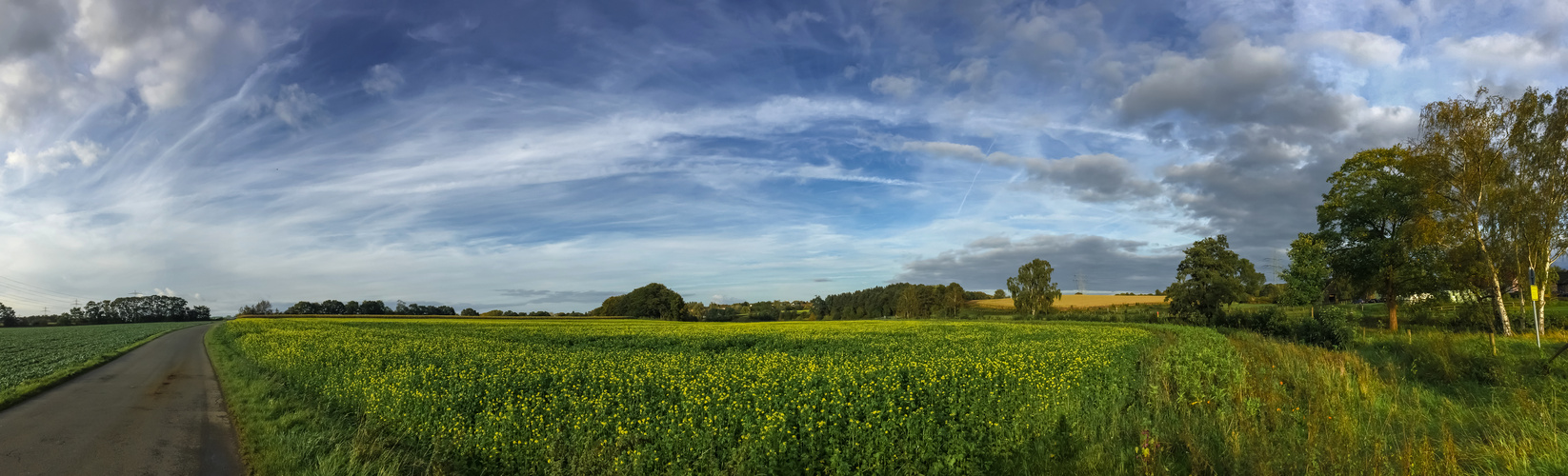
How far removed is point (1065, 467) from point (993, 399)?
1.75m

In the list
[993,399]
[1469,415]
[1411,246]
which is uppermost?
[1411,246]

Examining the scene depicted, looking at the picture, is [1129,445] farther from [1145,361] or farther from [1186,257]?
[1186,257]

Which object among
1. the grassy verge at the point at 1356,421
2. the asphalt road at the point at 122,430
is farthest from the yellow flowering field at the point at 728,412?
the asphalt road at the point at 122,430

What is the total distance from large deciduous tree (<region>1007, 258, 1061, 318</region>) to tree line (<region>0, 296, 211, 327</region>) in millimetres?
153965

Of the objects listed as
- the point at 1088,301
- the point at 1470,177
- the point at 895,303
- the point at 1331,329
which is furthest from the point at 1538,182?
the point at 895,303

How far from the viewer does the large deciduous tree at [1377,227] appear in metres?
32.8

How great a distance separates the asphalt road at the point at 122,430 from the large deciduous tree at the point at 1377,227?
148 feet

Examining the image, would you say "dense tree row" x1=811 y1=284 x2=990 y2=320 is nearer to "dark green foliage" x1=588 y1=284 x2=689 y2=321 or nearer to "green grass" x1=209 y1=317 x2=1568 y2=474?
"dark green foliage" x1=588 y1=284 x2=689 y2=321

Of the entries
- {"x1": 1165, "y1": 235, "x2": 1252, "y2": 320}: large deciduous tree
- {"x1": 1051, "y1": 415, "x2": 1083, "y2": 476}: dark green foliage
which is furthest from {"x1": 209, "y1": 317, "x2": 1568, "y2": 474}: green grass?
{"x1": 1165, "y1": 235, "x2": 1252, "y2": 320}: large deciduous tree

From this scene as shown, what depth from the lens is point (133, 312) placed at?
429 feet

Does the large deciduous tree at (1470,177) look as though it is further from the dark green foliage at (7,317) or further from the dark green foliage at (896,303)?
the dark green foliage at (7,317)

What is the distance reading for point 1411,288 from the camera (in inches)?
1315

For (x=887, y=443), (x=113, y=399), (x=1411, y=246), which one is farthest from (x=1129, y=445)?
(x=1411, y=246)

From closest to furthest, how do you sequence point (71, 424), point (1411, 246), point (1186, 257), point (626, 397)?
point (626, 397) → point (71, 424) → point (1411, 246) → point (1186, 257)
